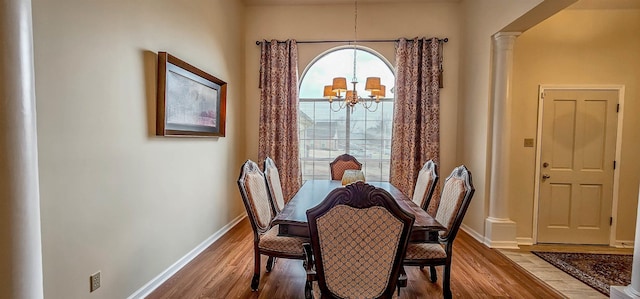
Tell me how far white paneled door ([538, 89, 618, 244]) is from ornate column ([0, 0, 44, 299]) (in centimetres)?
466

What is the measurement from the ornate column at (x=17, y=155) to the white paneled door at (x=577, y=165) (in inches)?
183

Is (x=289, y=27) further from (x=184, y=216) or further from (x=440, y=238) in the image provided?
(x=440, y=238)

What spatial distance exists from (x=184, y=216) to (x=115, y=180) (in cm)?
103

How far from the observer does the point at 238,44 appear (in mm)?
4367

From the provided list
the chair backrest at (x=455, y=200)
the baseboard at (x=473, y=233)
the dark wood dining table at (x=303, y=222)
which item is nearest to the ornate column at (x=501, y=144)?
the baseboard at (x=473, y=233)

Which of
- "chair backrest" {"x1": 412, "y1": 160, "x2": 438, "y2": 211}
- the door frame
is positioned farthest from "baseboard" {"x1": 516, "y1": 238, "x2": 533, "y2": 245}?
"chair backrest" {"x1": 412, "y1": 160, "x2": 438, "y2": 211}

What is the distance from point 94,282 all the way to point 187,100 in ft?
5.48

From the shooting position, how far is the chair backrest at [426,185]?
281 centimetres

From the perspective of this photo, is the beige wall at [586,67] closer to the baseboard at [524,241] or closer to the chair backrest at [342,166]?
the baseboard at [524,241]

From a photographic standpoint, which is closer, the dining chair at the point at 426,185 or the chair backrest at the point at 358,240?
the chair backrest at the point at 358,240

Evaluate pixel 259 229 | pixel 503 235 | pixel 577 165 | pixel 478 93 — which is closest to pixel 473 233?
pixel 503 235

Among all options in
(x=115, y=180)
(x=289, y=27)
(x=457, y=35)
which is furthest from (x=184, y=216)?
(x=457, y=35)

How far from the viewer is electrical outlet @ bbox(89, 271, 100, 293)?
72.2 inches

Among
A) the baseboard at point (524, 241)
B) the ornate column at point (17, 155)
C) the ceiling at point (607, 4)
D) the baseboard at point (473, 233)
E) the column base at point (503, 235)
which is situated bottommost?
the baseboard at point (524, 241)
